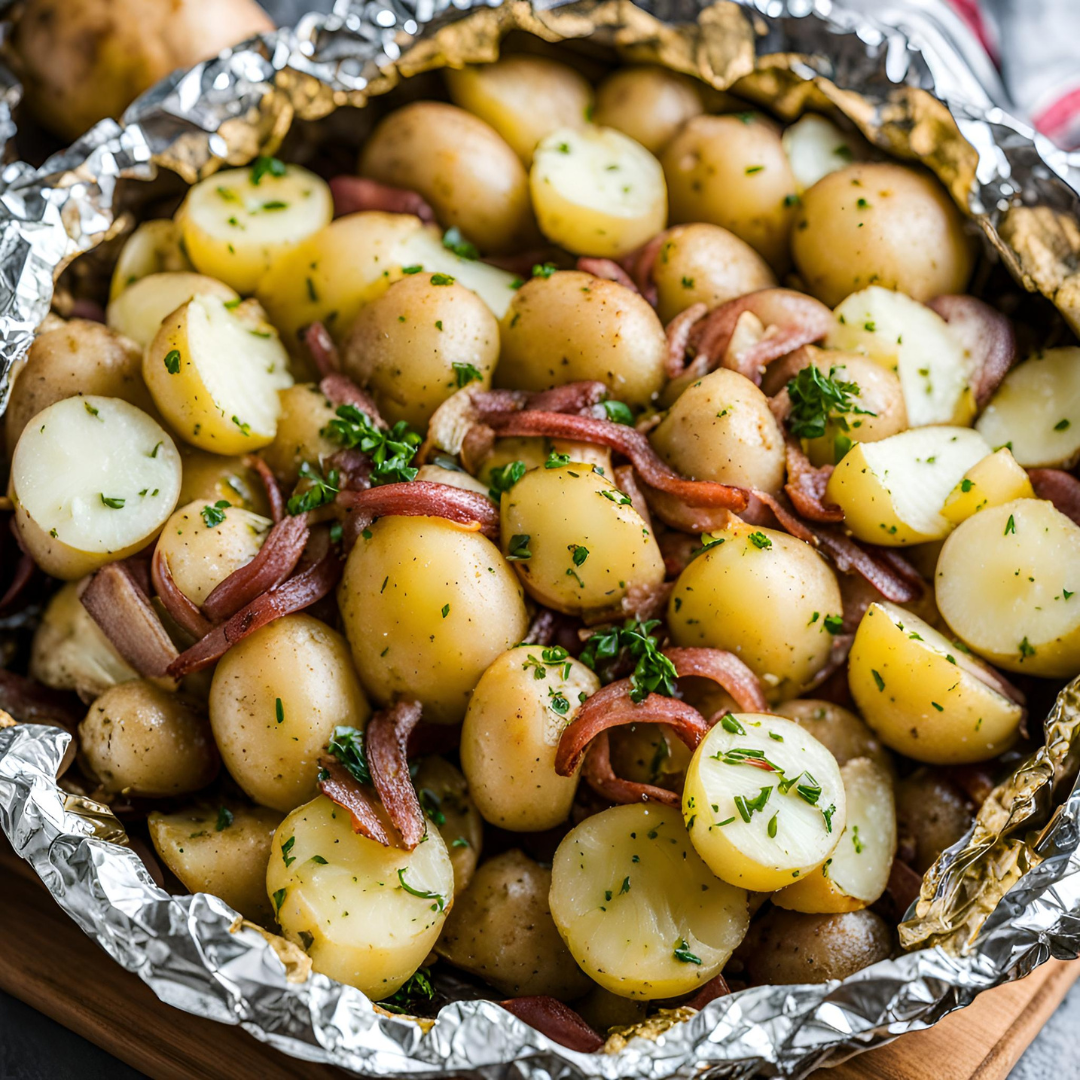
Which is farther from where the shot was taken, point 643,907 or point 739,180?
point 739,180

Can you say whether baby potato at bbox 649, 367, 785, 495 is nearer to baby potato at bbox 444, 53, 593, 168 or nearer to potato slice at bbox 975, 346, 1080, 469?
potato slice at bbox 975, 346, 1080, 469

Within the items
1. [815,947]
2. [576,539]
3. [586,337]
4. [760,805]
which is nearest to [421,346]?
[586,337]

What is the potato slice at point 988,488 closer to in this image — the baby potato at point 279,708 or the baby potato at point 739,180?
the baby potato at point 739,180

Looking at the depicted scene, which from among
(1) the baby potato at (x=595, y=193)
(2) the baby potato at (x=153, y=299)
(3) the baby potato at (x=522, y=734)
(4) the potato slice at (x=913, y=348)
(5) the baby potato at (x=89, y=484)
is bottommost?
(3) the baby potato at (x=522, y=734)

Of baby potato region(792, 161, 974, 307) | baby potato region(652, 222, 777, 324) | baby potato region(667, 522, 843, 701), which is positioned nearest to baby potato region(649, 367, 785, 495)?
baby potato region(667, 522, 843, 701)

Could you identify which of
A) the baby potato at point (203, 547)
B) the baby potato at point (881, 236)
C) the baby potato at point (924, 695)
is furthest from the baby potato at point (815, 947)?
the baby potato at point (881, 236)

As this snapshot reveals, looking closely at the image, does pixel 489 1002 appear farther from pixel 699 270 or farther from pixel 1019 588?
pixel 699 270
